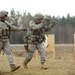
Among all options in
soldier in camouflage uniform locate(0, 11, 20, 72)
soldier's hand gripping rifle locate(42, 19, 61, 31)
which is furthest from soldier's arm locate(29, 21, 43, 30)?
soldier in camouflage uniform locate(0, 11, 20, 72)

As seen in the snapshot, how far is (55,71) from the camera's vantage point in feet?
33.4

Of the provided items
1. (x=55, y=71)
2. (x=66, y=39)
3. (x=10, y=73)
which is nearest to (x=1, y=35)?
(x=10, y=73)

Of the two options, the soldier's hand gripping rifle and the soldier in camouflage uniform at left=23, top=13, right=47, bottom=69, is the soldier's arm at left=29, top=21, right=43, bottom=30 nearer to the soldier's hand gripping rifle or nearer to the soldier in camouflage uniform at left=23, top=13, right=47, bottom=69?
the soldier in camouflage uniform at left=23, top=13, right=47, bottom=69

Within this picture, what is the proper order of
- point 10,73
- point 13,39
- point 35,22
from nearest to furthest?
1. point 10,73
2. point 35,22
3. point 13,39

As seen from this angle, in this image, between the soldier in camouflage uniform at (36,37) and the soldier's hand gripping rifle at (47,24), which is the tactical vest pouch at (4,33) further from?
the soldier's hand gripping rifle at (47,24)

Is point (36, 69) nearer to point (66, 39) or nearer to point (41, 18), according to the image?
point (41, 18)

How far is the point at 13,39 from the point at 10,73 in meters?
37.5

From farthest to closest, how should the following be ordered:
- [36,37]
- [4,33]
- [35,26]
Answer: [36,37], [35,26], [4,33]

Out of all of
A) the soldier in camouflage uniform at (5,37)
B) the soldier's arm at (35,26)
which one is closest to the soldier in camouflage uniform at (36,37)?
the soldier's arm at (35,26)

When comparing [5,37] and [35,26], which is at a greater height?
[35,26]

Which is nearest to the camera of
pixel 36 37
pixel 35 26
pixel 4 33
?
pixel 4 33

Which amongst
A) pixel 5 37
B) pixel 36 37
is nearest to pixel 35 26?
pixel 36 37

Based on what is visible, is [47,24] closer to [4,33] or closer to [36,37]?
[36,37]

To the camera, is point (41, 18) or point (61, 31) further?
point (61, 31)
